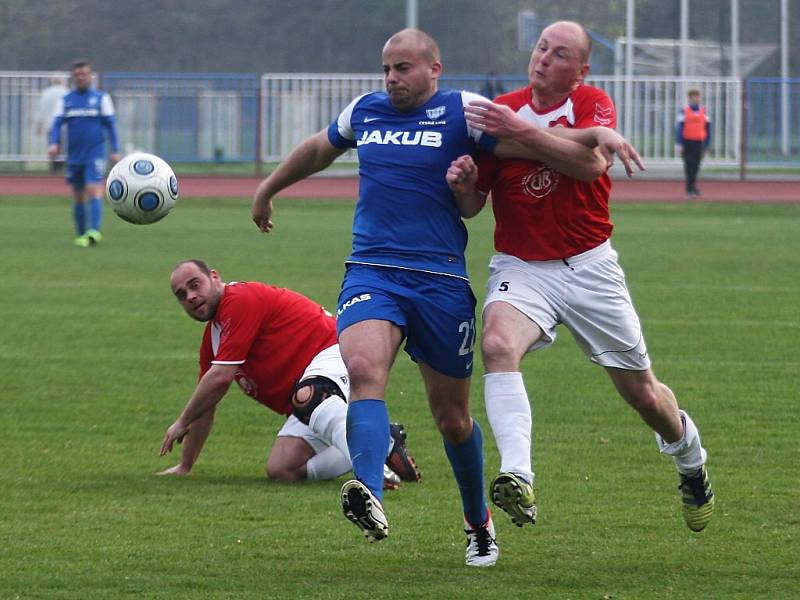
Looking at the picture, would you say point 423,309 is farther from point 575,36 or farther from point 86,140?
point 86,140

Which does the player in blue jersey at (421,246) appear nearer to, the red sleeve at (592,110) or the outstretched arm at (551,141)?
the outstretched arm at (551,141)

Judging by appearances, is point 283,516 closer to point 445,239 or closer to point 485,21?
point 445,239

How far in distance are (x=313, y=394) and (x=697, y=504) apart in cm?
214

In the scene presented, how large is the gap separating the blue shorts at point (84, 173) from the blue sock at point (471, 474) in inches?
579

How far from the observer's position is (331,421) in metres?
7.47

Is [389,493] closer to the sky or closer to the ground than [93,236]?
closer to the ground

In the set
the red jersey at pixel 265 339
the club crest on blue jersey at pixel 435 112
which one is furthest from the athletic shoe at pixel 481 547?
the red jersey at pixel 265 339

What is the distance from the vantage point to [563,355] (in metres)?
11.9

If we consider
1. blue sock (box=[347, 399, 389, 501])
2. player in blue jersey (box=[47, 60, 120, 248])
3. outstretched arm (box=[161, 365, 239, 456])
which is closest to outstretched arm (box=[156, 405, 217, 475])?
outstretched arm (box=[161, 365, 239, 456])

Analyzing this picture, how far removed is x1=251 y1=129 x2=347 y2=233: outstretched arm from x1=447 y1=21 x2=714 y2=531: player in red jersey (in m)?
0.65

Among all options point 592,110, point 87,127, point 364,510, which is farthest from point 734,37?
point 364,510

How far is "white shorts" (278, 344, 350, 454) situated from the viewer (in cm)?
763

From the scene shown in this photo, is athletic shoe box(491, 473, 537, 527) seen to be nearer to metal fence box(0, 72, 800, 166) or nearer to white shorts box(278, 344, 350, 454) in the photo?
white shorts box(278, 344, 350, 454)

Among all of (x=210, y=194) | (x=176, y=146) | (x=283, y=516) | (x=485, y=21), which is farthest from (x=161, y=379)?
(x=485, y=21)
